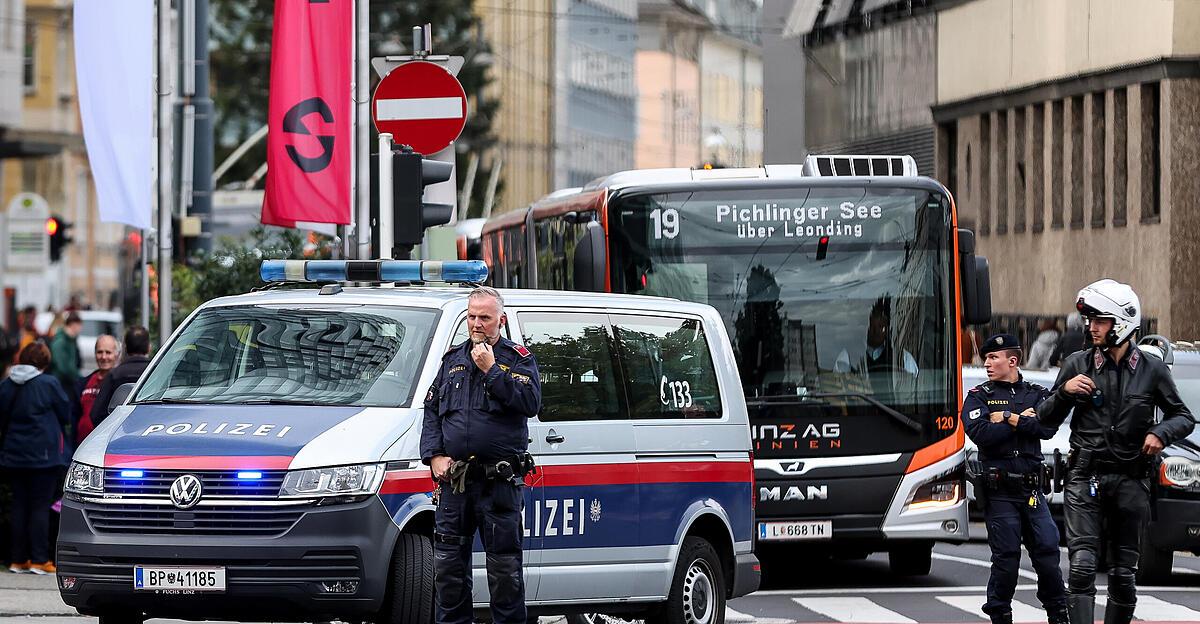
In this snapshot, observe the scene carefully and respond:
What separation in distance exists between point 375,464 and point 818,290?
6.92 m

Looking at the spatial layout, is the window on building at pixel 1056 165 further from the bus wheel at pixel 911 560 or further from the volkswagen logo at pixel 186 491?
the volkswagen logo at pixel 186 491

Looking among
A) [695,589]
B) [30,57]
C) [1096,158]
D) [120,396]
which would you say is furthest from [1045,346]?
[30,57]

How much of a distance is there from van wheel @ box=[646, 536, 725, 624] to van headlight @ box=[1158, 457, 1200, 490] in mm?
5220

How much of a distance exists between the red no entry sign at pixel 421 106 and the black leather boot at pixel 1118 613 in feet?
18.8

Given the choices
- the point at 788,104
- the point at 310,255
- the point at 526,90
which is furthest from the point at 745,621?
the point at 526,90

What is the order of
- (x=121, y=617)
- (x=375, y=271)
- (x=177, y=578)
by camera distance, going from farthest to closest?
(x=375, y=271), (x=121, y=617), (x=177, y=578)

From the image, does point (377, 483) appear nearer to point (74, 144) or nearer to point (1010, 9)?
point (1010, 9)

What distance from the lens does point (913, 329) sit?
1769 centimetres

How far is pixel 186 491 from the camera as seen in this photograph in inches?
445

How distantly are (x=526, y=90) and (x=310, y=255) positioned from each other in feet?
255

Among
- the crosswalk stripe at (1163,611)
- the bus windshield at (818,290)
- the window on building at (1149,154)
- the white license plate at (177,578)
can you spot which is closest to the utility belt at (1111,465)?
the crosswalk stripe at (1163,611)

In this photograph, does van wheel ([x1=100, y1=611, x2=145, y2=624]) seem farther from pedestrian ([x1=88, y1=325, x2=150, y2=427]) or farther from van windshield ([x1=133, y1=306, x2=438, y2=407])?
pedestrian ([x1=88, y1=325, x2=150, y2=427])

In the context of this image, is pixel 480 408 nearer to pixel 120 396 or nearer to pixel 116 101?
pixel 120 396

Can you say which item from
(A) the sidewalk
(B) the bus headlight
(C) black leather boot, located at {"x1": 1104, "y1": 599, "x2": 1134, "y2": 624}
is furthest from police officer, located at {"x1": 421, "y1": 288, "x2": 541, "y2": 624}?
(B) the bus headlight
